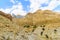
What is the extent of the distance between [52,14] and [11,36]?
1555 centimetres

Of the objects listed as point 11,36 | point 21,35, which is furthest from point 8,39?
point 21,35

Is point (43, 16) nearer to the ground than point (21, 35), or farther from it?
farther from it

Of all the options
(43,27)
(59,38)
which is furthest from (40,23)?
(59,38)

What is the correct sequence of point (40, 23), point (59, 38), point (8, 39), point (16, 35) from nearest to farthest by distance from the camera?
point (8, 39) < point (16, 35) < point (59, 38) < point (40, 23)

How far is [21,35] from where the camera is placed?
67.3 feet

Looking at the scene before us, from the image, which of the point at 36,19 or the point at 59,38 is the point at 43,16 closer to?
the point at 36,19

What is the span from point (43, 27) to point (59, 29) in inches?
94.6

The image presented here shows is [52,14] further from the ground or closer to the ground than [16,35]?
further from the ground

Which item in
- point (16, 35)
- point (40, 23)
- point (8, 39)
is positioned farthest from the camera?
point (40, 23)

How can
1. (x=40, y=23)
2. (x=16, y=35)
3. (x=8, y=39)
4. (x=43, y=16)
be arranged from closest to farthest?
(x=8, y=39) → (x=16, y=35) → (x=40, y=23) → (x=43, y=16)

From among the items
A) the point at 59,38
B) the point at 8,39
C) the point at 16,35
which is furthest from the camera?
the point at 59,38

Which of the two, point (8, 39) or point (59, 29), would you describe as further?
point (59, 29)

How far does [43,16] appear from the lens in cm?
3259

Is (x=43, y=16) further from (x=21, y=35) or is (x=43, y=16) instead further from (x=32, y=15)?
(x=21, y=35)
